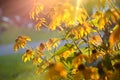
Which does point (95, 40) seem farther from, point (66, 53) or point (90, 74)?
point (90, 74)

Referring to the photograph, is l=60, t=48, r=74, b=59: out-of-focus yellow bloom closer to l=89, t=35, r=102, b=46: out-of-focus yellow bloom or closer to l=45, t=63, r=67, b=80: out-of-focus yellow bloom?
l=89, t=35, r=102, b=46: out-of-focus yellow bloom

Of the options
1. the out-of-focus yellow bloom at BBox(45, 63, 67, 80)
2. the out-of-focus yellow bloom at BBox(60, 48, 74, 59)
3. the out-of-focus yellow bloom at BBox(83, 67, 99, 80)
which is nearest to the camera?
the out-of-focus yellow bloom at BBox(45, 63, 67, 80)

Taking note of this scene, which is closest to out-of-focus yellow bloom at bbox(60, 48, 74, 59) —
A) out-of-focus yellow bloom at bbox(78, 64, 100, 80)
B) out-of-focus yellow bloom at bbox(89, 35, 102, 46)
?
out-of-focus yellow bloom at bbox(89, 35, 102, 46)

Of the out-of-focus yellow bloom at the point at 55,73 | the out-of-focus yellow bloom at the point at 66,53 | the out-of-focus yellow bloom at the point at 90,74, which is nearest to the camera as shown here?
the out-of-focus yellow bloom at the point at 55,73

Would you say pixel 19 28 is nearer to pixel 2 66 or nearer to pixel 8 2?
pixel 8 2

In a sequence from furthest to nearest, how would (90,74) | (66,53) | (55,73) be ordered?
1. (66,53)
2. (90,74)
3. (55,73)

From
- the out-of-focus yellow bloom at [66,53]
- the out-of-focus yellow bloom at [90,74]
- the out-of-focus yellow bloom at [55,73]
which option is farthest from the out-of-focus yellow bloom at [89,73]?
the out-of-focus yellow bloom at [66,53]

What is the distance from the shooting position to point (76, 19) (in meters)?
2.72

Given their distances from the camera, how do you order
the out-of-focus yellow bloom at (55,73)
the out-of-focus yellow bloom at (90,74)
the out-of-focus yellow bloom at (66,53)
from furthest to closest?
1. the out-of-focus yellow bloom at (66,53)
2. the out-of-focus yellow bloom at (90,74)
3. the out-of-focus yellow bloom at (55,73)

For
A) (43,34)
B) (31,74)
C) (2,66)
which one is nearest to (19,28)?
(43,34)

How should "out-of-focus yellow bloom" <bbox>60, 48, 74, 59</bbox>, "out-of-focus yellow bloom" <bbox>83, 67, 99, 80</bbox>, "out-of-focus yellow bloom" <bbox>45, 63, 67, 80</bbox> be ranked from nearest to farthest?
"out-of-focus yellow bloom" <bbox>45, 63, 67, 80</bbox>, "out-of-focus yellow bloom" <bbox>83, 67, 99, 80</bbox>, "out-of-focus yellow bloom" <bbox>60, 48, 74, 59</bbox>

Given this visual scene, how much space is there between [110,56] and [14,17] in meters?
10.2

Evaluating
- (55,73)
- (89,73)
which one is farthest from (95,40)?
(55,73)

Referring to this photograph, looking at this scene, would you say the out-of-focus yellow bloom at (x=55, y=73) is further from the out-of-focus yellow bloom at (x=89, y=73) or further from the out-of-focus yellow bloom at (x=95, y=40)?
the out-of-focus yellow bloom at (x=95, y=40)
